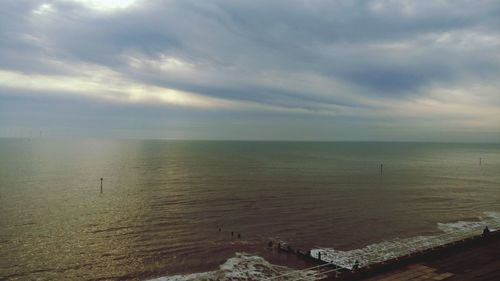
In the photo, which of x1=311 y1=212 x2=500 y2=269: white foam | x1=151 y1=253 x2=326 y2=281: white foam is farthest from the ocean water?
x1=311 y1=212 x2=500 y2=269: white foam

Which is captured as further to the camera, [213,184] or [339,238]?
[213,184]

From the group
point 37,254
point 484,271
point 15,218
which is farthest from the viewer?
point 15,218

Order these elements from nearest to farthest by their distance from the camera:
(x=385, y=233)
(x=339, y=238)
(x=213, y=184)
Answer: (x=339, y=238) < (x=385, y=233) < (x=213, y=184)

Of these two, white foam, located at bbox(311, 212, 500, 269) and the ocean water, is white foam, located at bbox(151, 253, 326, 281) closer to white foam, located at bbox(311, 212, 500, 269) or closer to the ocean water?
the ocean water

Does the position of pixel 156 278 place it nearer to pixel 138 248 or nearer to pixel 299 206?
pixel 138 248

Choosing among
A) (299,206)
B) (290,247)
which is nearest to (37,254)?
(290,247)

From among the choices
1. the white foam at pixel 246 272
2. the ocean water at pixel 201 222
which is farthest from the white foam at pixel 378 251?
the white foam at pixel 246 272

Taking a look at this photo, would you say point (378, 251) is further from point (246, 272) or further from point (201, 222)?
point (201, 222)

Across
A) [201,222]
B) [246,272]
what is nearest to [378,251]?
[246,272]

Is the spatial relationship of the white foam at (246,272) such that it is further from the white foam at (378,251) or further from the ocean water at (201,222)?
the white foam at (378,251)
